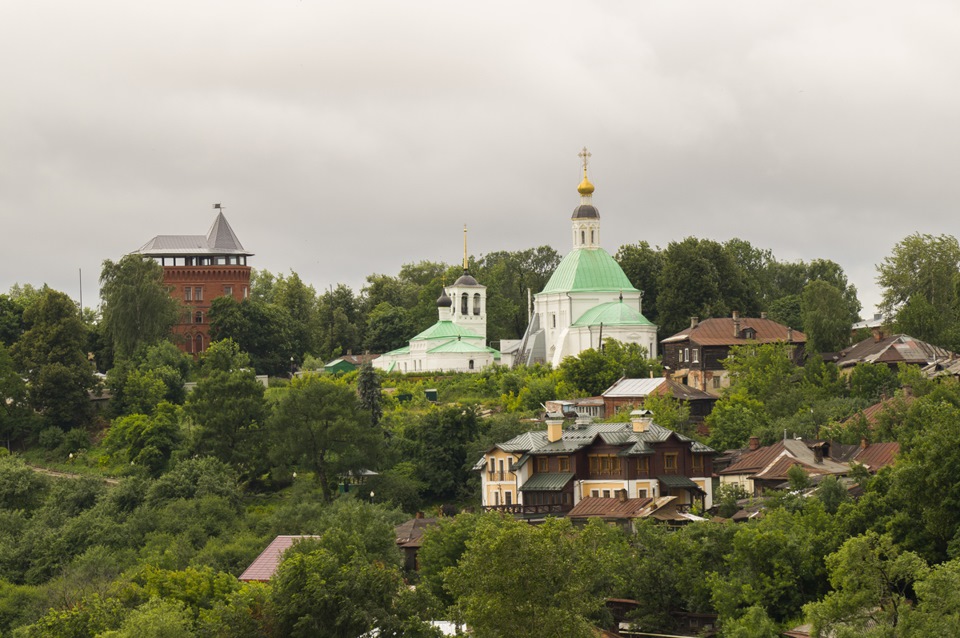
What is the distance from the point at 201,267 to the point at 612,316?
84.2 ft

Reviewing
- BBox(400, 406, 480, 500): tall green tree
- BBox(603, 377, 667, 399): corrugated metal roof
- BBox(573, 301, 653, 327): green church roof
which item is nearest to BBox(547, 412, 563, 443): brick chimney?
BBox(400, 406, 480, 500): tall green tree

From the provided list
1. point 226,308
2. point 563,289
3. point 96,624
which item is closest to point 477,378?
point 563,289

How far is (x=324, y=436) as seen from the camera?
6875 cm

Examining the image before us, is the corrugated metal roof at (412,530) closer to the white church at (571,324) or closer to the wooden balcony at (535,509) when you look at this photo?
the wooden balcony at (535,509)

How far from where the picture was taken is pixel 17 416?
84.1m

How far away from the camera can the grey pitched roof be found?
10719cm

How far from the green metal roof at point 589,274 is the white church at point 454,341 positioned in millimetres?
5412

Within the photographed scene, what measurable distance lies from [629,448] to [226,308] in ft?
139

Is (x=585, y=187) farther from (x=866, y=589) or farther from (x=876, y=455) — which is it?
(x=866, y=589)

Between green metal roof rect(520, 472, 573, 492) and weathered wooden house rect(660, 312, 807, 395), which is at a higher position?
weathered wooden house rect(660, 312, 807, 395)

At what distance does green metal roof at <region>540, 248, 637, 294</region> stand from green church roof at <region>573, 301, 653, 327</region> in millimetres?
1671

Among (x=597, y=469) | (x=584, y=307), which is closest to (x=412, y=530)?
(x=597, y=469)

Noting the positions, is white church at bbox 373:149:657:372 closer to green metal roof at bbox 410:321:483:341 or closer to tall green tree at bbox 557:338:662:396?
green metal roof at bbox 410:321:483:341

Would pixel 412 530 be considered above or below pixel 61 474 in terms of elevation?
below
